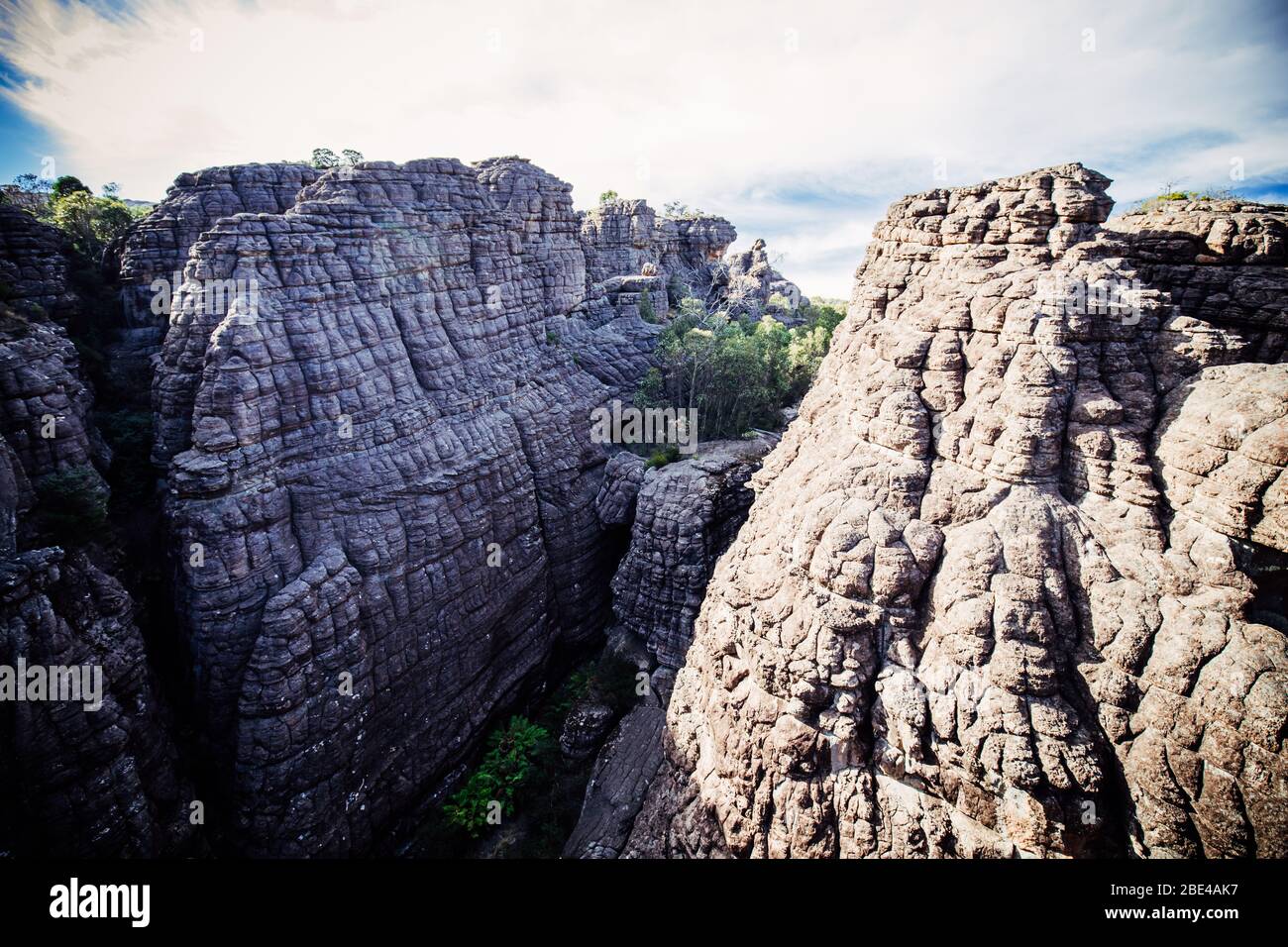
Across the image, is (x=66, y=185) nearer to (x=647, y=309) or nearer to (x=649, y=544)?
(x=647, y=309)

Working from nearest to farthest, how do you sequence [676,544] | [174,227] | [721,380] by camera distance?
1. [676,544]
2. [174,227]
3. [721,380]

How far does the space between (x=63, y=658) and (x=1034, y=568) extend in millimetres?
21352

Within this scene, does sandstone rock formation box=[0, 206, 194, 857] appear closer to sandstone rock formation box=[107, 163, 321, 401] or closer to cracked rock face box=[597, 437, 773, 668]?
sandstone rock formation box=[107, 163, 321, 401]

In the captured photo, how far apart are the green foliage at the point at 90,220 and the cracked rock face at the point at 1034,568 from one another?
35379 millimetres

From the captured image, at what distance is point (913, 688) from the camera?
1105cm

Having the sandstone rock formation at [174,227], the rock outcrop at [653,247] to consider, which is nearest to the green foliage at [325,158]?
the sandstone rock formation at [174,227]

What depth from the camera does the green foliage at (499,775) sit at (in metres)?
19.7

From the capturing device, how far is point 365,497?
19.7 m

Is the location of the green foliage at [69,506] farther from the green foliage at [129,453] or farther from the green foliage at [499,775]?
the green foliage at [499,775]

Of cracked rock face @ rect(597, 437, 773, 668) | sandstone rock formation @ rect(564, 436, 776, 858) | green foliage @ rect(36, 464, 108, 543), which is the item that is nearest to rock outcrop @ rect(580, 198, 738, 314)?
sandstone rock formation @ rect(564, 436, 776, 858)

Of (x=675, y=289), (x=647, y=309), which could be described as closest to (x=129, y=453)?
(x=647, y=309)

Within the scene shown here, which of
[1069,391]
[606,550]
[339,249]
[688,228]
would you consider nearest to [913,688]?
[1069,391]

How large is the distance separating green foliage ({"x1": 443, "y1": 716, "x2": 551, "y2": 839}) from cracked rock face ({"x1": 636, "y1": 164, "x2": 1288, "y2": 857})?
8.28 metres
